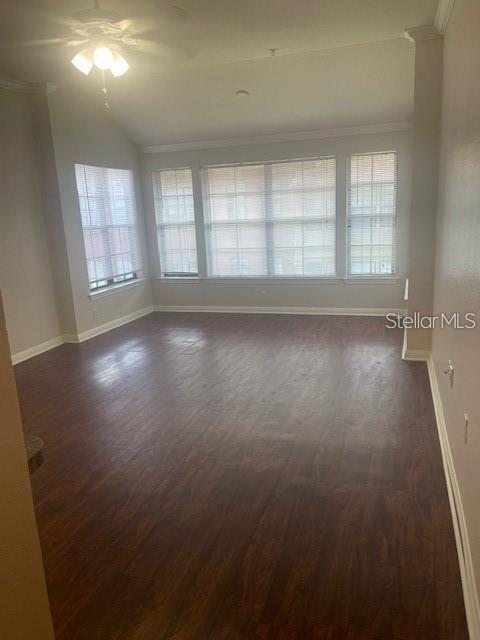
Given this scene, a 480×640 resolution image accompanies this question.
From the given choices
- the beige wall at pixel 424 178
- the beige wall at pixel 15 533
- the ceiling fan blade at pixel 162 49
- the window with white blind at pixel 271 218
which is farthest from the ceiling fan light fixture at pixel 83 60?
the window with white blind at pixel 271 218

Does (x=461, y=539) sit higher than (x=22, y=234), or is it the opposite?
(x=22, y=234)

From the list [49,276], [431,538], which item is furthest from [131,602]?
[49,276]

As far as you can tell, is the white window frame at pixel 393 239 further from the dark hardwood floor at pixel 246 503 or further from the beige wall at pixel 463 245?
the beige wall at pixel 463 245

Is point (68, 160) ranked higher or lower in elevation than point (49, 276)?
higher

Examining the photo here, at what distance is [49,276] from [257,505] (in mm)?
4279

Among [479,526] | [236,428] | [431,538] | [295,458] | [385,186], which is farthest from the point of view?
[385,186]

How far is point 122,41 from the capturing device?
3.64 meters

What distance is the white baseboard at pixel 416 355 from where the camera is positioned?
15.1 ft

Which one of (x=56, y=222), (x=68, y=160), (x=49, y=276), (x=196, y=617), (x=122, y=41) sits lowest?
(x=196, y=617)

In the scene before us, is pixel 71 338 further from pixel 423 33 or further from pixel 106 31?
pixel 423 33

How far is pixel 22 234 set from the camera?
210 inches

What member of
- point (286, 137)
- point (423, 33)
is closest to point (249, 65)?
point (286, 137)

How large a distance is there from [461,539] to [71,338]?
16.3 feet

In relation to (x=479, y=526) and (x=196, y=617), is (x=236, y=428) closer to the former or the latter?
(x=196, y=617)
